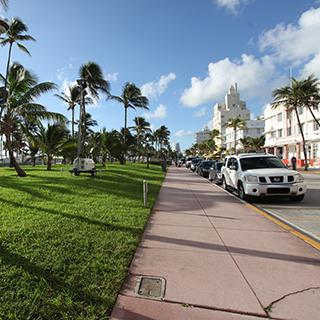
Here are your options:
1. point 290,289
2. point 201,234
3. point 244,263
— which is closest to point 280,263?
point 244,263

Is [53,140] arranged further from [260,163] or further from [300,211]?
[300,211]

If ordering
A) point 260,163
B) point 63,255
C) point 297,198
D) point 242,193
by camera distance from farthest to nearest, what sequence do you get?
point 260,163 → point 242,193 → point 297,198 → point 63,255

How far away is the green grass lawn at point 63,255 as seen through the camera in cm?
324

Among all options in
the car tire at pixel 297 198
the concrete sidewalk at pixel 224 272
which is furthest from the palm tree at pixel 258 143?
the concrete sidewalk at pixel 224 272

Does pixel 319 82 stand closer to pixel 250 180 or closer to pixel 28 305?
pixel 250 180

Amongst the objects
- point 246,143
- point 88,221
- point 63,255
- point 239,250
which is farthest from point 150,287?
point 246,143

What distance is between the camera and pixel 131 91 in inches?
1742

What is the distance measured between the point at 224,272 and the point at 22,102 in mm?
16405

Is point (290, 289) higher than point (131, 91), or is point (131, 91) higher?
point (131, 91)

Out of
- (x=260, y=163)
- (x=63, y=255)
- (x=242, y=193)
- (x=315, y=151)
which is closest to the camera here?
(x=63, y=255)

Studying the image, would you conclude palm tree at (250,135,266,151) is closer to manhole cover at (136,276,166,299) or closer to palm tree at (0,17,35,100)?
palm tree at (0,17,35,100)

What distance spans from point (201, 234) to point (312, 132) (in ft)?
141

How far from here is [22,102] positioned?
17.4 m

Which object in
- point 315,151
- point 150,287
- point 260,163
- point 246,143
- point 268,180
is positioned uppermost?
point 246,143
